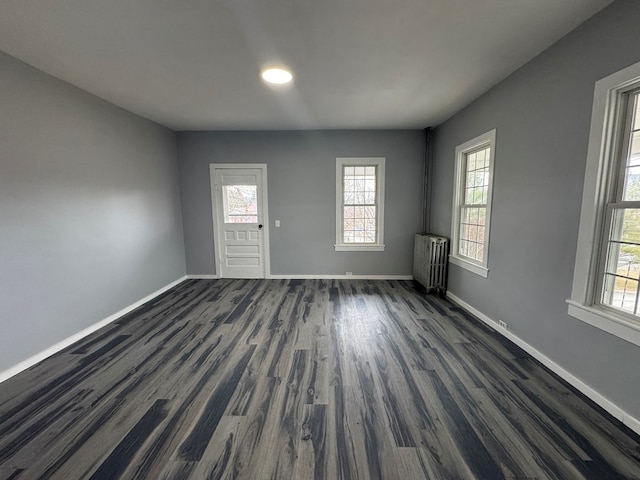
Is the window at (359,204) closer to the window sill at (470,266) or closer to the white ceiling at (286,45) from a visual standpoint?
the window sill at (470,266)

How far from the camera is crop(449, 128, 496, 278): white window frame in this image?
292 centimetres

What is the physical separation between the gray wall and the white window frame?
3.11ft

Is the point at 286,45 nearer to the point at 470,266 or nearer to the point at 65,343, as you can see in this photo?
the point at 470,266

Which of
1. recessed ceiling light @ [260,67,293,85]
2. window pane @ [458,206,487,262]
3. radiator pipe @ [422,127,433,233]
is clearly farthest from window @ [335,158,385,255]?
recessed ceiling light @ [260,67,293,85]

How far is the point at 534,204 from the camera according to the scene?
233 cm

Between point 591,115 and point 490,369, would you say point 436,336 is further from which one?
point 591,115

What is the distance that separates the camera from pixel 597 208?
5.85ft

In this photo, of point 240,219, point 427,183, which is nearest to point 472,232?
point 427,183

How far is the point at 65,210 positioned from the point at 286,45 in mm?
2654

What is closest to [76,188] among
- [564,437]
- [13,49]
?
Result: [13,49]

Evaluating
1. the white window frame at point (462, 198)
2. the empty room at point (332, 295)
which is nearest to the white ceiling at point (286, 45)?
the empty room at point (332, 295)

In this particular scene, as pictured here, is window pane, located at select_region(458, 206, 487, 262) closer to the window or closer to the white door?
the window

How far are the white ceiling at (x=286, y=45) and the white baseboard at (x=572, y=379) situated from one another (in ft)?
8.43

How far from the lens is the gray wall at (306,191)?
4.50 m
